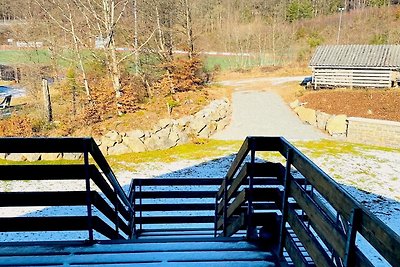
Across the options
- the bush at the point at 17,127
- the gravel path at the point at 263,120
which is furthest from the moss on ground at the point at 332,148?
the bush at the point at 17,127

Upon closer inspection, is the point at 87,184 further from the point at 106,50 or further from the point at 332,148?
the point at 106,50

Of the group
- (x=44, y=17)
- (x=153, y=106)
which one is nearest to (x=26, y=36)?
(x=44, y=17)

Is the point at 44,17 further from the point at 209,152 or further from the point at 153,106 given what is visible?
the point at 209,152

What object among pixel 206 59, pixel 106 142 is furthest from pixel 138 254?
pixel 206 59

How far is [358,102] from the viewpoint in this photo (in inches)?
626

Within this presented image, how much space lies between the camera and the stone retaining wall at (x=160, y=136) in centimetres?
1067

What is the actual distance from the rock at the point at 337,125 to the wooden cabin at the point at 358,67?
19.4 ft

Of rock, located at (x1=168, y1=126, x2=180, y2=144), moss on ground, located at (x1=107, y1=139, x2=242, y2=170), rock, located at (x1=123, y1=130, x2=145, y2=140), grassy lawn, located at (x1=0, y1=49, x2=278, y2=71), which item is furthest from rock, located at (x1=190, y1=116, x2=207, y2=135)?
grassy lawn, located at (x1=0, y1=49, x2=278, y2=71)

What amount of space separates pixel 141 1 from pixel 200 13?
12.8 metres

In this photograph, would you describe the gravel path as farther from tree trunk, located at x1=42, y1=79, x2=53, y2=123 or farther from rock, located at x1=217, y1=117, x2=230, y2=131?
tree trunk, located at x1=42, y1=79, x2=53, y2=123

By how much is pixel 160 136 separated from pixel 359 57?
12469 millimetres

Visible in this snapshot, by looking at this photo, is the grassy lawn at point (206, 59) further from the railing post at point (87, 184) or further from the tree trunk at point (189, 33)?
the railing post at point (87, 184)

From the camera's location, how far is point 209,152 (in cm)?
1170

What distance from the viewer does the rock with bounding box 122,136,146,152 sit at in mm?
11656
